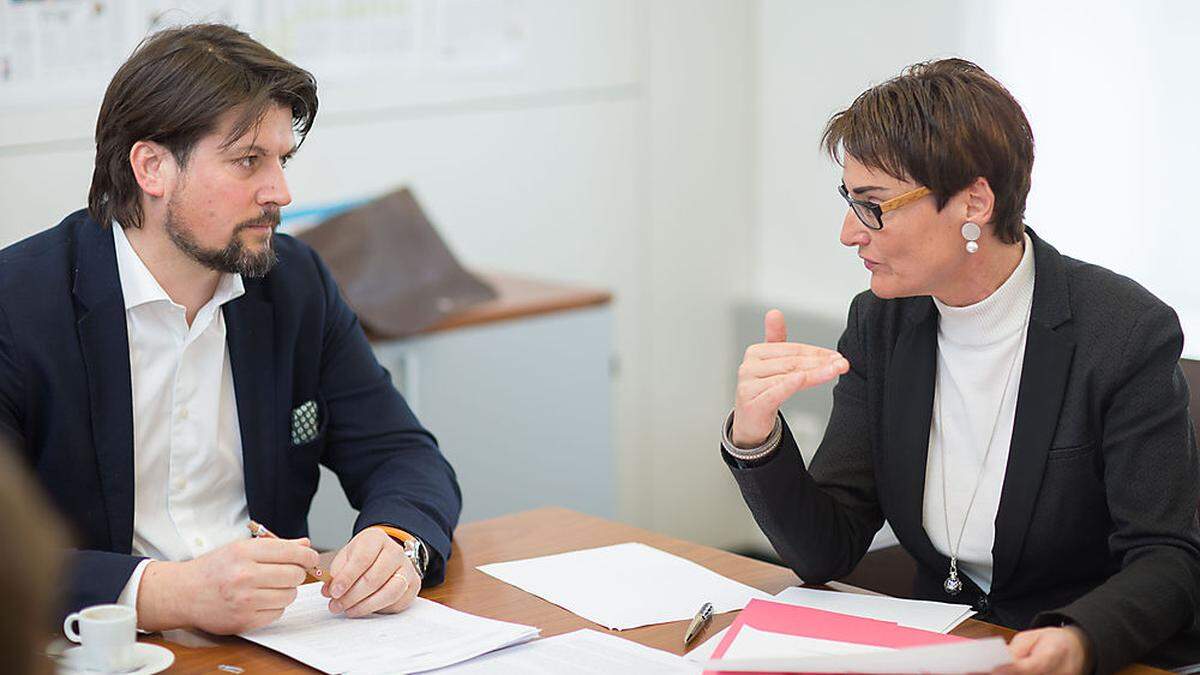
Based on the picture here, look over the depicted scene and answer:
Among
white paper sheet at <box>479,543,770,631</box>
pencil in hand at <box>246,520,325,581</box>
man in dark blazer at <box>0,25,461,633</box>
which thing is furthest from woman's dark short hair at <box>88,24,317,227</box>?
white paper sheet at <box>479,543,770,631</box>

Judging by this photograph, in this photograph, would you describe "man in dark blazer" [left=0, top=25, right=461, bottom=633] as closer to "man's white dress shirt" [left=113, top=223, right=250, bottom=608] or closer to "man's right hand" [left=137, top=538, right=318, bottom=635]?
"man's white dress shirt" [left=113, top=223, right=250, bottom=608]

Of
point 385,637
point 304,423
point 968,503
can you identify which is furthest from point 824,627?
point 304,423

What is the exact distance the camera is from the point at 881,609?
173 cm

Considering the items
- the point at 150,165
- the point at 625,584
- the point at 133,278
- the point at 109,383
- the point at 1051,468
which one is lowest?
the point at 625,584

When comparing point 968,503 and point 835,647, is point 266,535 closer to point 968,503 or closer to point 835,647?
point 835,647

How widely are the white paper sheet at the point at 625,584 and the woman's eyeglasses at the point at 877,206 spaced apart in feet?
1.59

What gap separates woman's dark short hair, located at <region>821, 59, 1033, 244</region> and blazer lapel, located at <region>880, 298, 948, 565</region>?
17cm

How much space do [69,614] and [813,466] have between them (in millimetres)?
961

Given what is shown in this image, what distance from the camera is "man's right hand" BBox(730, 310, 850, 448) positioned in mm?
1727

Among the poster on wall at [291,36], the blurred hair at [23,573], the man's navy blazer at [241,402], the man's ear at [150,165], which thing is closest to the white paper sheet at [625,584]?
the man's navy blazer at [241,402]

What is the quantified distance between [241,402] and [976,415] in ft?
3.25

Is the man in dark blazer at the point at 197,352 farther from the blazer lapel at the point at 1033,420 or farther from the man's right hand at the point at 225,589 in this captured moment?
the blazer lapel at the point at 1033,420

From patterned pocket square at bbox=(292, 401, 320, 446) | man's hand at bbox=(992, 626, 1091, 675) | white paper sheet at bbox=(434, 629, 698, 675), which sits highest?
patterned pocket square at bbox=(292, 401, 320, 446)

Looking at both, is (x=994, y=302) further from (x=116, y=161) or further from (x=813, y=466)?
(x=116, y=161)
